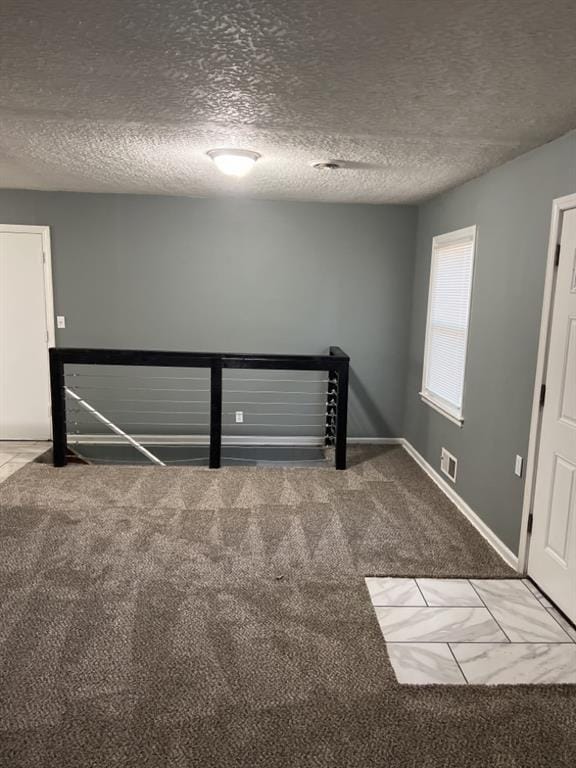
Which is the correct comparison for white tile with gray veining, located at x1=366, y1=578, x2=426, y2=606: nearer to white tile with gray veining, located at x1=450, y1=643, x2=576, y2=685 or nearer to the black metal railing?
white tile with gray veining, located at x1=450, y1=643, x2=576, y2=685

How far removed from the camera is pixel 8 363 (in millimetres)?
5074

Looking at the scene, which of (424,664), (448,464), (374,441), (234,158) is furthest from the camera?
(374,441)

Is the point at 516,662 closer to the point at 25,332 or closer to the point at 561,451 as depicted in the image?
the point at 561,451

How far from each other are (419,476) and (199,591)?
2370 millimetres

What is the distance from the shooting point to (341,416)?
14.6ft

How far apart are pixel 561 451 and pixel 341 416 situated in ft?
6.66

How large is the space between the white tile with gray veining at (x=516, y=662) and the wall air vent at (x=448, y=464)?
1662 millimetres

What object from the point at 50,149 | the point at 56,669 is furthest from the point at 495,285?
the point at 56,669

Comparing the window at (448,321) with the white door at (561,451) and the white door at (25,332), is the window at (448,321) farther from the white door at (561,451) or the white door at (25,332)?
the white door at (25,332)

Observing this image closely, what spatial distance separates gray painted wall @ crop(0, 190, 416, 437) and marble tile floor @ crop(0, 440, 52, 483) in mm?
1000

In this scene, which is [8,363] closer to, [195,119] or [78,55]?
[195,119]

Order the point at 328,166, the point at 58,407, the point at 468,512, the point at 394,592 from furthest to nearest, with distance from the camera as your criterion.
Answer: the point at 58,407, the point at 468,512, the point at 328,166, the point at 394,592

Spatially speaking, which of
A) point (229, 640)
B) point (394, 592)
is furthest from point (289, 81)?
point (394, 592)

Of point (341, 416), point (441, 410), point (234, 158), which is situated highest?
point (234, 158)
